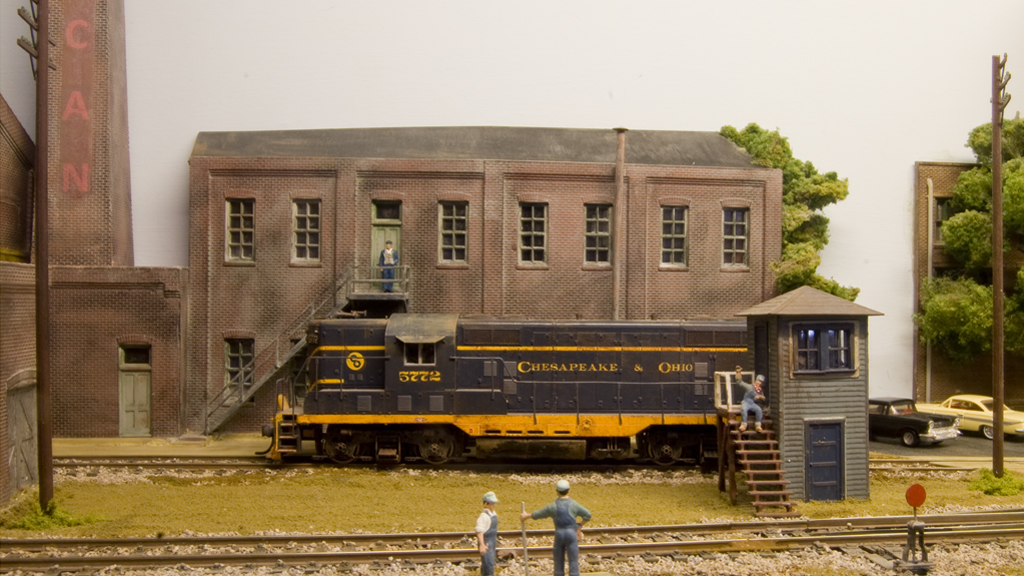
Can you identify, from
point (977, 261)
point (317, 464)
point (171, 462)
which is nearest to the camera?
point (317, 464)

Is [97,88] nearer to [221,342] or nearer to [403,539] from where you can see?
[221,342]

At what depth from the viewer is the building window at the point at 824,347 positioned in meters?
14.5

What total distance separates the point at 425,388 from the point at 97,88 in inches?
509

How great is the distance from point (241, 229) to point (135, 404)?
560 centimetres

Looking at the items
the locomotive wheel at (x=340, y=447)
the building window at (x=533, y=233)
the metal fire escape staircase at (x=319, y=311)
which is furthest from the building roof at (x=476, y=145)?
the locomotive wheel at (x=340, y=447)

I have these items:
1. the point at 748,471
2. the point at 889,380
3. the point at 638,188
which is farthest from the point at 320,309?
the point at 889,380

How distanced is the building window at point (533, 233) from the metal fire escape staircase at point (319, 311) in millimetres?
3489

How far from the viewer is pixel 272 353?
71.8 ft

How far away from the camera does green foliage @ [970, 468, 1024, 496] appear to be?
15.2 meters

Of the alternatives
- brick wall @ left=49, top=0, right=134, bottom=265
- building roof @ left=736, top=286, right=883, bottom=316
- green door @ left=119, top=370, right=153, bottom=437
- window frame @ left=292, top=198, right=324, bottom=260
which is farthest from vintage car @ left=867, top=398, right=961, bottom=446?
brick wall @ left=49, top=0, right=134, bottom=265

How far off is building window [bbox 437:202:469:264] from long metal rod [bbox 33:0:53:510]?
10820 mm

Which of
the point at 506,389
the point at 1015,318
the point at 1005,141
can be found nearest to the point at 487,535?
the point at 506,389

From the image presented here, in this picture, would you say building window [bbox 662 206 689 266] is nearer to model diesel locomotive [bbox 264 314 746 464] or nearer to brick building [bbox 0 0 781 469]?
brick building [bbox 0 0 781 469]

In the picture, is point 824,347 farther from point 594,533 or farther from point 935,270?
point 935,270
